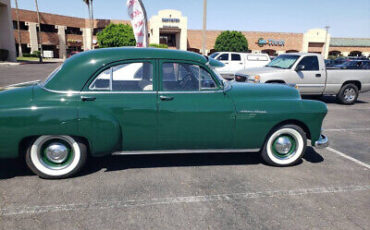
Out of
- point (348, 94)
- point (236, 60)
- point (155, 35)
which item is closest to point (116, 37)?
point (155, 35)

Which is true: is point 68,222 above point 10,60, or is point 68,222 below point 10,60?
below

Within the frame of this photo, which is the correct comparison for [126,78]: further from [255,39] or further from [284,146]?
[255,39]

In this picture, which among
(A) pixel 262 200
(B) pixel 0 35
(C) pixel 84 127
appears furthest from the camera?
(B) pixel 0 35

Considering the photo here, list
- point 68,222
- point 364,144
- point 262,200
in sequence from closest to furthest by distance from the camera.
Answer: point 68,222
point 262,200
point 364,144

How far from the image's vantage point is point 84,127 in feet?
11.7

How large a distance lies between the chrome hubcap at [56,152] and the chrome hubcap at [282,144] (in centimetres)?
322

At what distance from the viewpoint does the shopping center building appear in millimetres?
50906

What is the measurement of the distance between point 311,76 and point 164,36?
5373 cm

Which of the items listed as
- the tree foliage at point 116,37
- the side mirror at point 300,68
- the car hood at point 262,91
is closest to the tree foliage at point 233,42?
the tree foliage at point 116,37

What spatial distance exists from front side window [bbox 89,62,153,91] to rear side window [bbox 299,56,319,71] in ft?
25.0

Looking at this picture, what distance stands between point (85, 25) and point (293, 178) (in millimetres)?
67956

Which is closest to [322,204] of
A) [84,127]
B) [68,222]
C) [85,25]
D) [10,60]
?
[68,222]

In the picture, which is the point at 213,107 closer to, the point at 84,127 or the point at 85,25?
the point at 84,127

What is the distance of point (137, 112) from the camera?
148 inches
